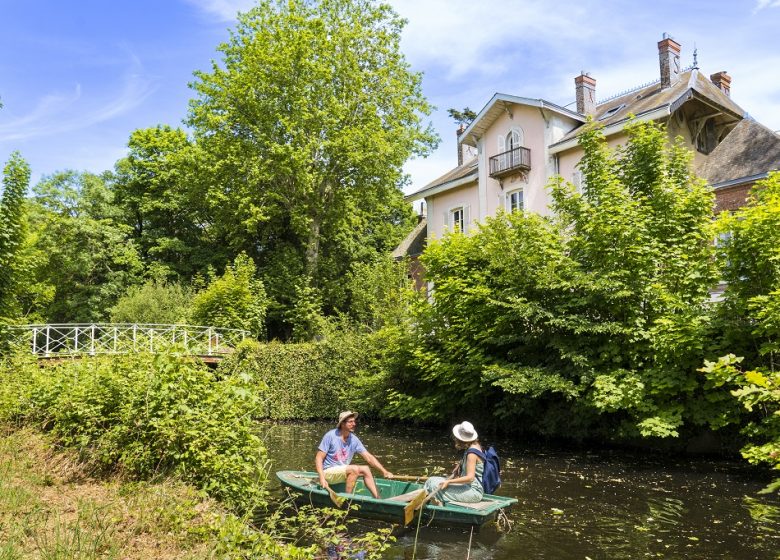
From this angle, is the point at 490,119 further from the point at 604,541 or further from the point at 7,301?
the point at 604,541

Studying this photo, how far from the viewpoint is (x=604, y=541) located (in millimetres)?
9375

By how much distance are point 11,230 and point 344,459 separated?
14380mm

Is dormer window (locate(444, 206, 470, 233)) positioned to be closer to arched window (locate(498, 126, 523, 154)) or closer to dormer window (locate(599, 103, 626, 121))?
arched window (locate(498, 126, 523, 154))

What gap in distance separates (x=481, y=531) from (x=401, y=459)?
7.40 m

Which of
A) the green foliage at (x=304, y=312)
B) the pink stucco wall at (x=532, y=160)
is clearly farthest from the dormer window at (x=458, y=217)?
the green foliage at (x=304, y=312)

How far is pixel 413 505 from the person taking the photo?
9.24 meters

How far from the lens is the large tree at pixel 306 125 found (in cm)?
3388

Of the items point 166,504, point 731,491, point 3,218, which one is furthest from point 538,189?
point 166,504

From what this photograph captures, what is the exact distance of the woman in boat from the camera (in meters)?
9.81

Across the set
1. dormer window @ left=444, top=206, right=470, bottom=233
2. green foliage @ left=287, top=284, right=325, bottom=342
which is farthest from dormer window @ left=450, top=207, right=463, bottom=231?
green foliage @ left=287, top=284, right=325, bottom=342

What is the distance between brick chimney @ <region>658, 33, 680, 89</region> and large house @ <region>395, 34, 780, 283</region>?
0.04m

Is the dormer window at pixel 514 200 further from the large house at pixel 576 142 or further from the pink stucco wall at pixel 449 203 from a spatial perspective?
the pink stucco wall at pixel 449 203

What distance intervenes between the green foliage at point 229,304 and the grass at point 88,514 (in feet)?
76.4

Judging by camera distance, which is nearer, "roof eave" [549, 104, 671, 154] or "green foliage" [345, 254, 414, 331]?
"roof eave" [549, 104, 671, 154]
